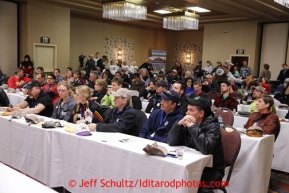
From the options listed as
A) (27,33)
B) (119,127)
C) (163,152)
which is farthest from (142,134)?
(27,33)

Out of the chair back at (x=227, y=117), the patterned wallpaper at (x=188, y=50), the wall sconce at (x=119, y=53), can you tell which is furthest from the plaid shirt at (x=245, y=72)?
the chair back at (x=227, y=117)

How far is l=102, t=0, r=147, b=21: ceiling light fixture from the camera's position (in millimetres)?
8227

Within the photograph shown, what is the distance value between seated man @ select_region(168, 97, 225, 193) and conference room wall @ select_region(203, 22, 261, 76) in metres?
11.7

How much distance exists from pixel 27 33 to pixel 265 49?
10117 mm

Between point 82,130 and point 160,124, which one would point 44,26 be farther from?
point 160,124

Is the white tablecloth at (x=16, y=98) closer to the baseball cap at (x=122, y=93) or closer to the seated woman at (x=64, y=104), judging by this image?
the seated woman at (x=64, y=104)

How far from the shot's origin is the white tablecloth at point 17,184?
163 cm

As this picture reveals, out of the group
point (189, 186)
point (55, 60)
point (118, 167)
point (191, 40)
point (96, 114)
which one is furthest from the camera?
point (191, 40)

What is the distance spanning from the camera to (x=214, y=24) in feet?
47.4

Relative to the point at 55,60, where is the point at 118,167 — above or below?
below

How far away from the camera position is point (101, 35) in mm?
14664

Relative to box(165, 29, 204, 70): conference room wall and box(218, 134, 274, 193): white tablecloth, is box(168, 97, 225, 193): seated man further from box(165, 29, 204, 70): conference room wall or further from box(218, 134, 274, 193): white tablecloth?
box(165, 29, 204, 70): conference room wall

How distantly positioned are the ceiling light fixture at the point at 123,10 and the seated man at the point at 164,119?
5657mm

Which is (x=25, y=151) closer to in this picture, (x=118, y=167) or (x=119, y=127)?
(x=119, y=127)
